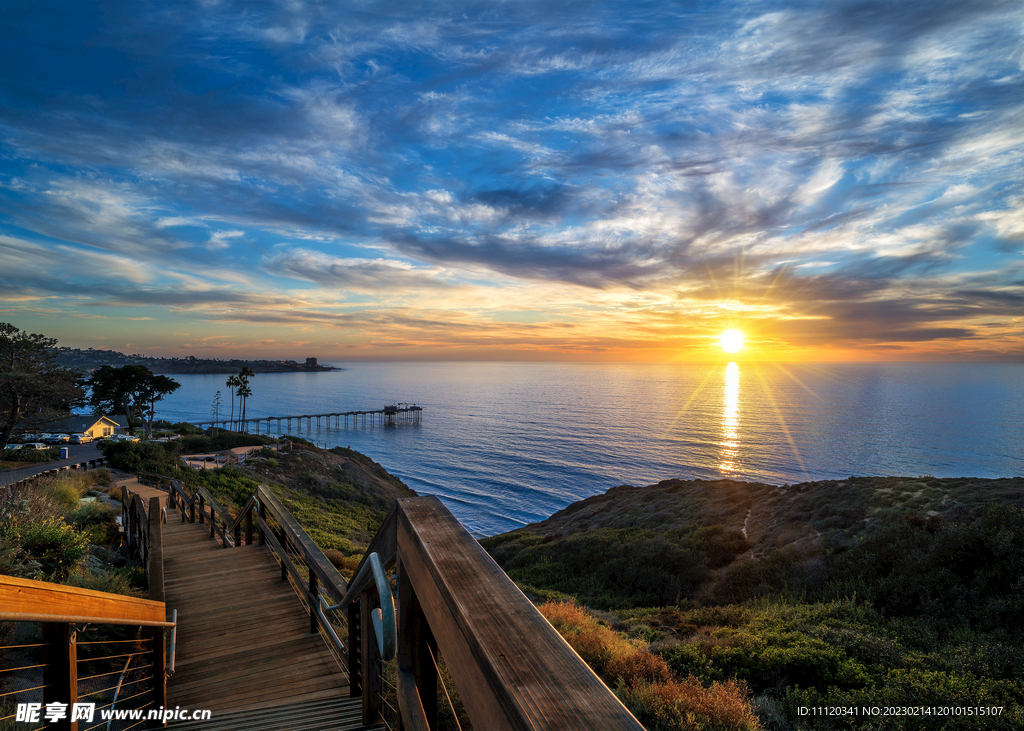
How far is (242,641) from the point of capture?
438cm

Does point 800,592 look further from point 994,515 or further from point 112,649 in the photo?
point 112,649

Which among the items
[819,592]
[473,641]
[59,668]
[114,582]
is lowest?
[819,592]

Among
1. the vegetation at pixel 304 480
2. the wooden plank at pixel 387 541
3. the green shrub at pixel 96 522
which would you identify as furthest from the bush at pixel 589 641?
the green shrub at pixel 96 522

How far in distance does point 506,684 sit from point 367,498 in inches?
1323

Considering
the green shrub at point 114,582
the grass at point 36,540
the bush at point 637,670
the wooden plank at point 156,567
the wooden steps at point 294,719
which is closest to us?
the wooden steps at point 294,719

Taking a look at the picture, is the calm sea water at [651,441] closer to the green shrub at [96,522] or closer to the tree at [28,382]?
the green shrub at [96,522]

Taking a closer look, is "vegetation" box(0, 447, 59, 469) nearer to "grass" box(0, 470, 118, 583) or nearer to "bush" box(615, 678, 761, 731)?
"grass" box(0, 470, 118, 583)

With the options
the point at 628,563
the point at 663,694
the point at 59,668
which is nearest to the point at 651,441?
the point at 628,563

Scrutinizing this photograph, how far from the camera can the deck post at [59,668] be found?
1.84m

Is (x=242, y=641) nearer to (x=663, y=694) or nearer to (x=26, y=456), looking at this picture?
(x=663, y=694)

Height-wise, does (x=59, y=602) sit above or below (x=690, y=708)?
above

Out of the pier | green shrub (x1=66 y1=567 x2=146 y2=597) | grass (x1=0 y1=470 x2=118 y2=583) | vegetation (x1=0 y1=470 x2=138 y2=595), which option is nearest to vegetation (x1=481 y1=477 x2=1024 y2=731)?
green shrub (x1=66 y1=567 x2=146 y2=597)

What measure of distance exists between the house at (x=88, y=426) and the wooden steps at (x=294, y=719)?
5355 cm

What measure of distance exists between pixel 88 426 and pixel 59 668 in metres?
58.8
